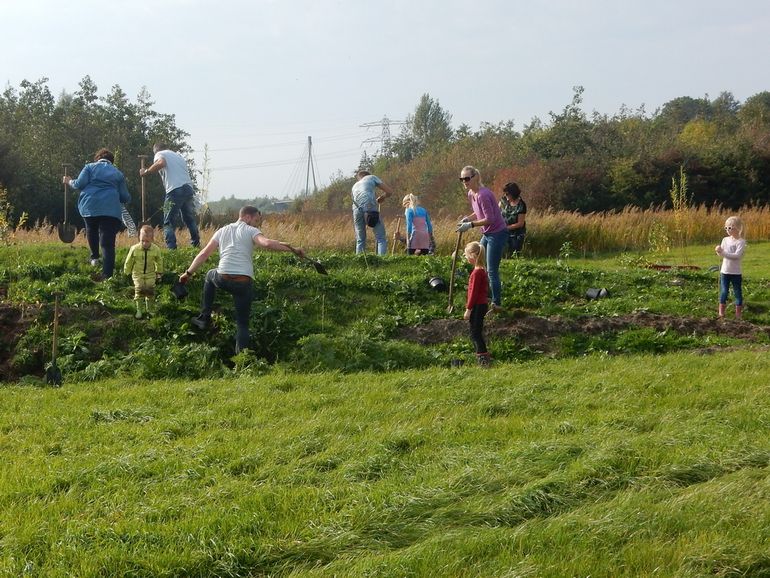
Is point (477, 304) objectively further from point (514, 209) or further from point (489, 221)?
point (514, 209)

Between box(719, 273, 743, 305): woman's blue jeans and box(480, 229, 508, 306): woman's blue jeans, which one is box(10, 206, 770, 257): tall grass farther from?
box(480, 229, 508, 306): woman's blue jeans

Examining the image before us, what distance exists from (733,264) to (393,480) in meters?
7.83

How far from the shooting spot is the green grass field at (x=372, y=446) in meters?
4.18

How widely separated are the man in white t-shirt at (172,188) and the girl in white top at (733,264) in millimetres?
8108

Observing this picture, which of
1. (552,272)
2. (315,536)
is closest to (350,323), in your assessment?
(552,272)

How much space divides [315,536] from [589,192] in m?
28.9

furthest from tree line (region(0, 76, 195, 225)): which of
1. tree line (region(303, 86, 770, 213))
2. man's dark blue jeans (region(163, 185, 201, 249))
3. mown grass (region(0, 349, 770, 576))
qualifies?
mown grass (region(0, 349, 770, 576))

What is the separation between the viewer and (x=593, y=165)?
3312 cm

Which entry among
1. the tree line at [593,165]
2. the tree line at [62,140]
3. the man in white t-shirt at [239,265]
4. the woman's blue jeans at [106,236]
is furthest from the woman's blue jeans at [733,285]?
the tree line at [62,140]

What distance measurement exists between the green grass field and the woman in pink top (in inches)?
21.1

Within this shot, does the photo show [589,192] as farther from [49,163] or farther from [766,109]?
[766,109]

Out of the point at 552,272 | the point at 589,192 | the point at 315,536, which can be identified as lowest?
the point at 315,536

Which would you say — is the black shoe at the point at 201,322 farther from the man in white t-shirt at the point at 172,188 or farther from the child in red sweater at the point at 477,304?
the man in white t-shirt at the point at 172,188

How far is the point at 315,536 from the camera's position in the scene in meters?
4.33
